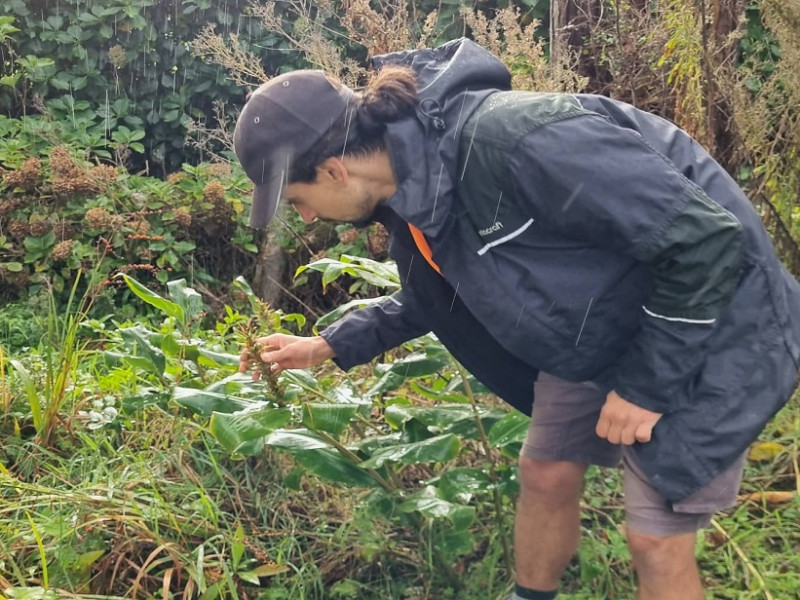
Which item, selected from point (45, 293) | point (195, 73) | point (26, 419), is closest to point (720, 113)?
point (26, 419)

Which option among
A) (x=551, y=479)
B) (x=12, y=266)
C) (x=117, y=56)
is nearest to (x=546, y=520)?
(x=551, y=479)

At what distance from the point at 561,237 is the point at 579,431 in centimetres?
61

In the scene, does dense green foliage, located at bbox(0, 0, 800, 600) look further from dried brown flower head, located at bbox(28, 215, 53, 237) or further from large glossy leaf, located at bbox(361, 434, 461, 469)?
dried brown flower head, located at bbox(28, 215, 53, 237)

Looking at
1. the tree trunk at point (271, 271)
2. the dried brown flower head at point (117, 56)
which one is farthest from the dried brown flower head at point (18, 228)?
the dried brown flower head at point (117, 56)

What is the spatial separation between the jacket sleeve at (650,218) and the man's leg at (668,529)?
0.30m

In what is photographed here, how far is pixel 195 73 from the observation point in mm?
7594

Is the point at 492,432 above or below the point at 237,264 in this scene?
above

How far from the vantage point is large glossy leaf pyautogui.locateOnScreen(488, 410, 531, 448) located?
285cm

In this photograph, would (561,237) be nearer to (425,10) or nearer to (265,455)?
(265,455)

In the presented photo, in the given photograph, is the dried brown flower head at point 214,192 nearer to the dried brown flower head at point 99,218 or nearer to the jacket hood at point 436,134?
the dried brown flower head at point 99,218

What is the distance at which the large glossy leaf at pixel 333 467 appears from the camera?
2.72 metres

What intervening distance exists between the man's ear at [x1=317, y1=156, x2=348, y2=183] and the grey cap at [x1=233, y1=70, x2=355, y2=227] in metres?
0.06

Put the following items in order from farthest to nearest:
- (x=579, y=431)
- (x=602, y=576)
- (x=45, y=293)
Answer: (x=45, y=293)
(x=602, y=576)
(x=579, y=431)

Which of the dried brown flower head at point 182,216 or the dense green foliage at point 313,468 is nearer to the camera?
the dense green foliage at point 313,468
